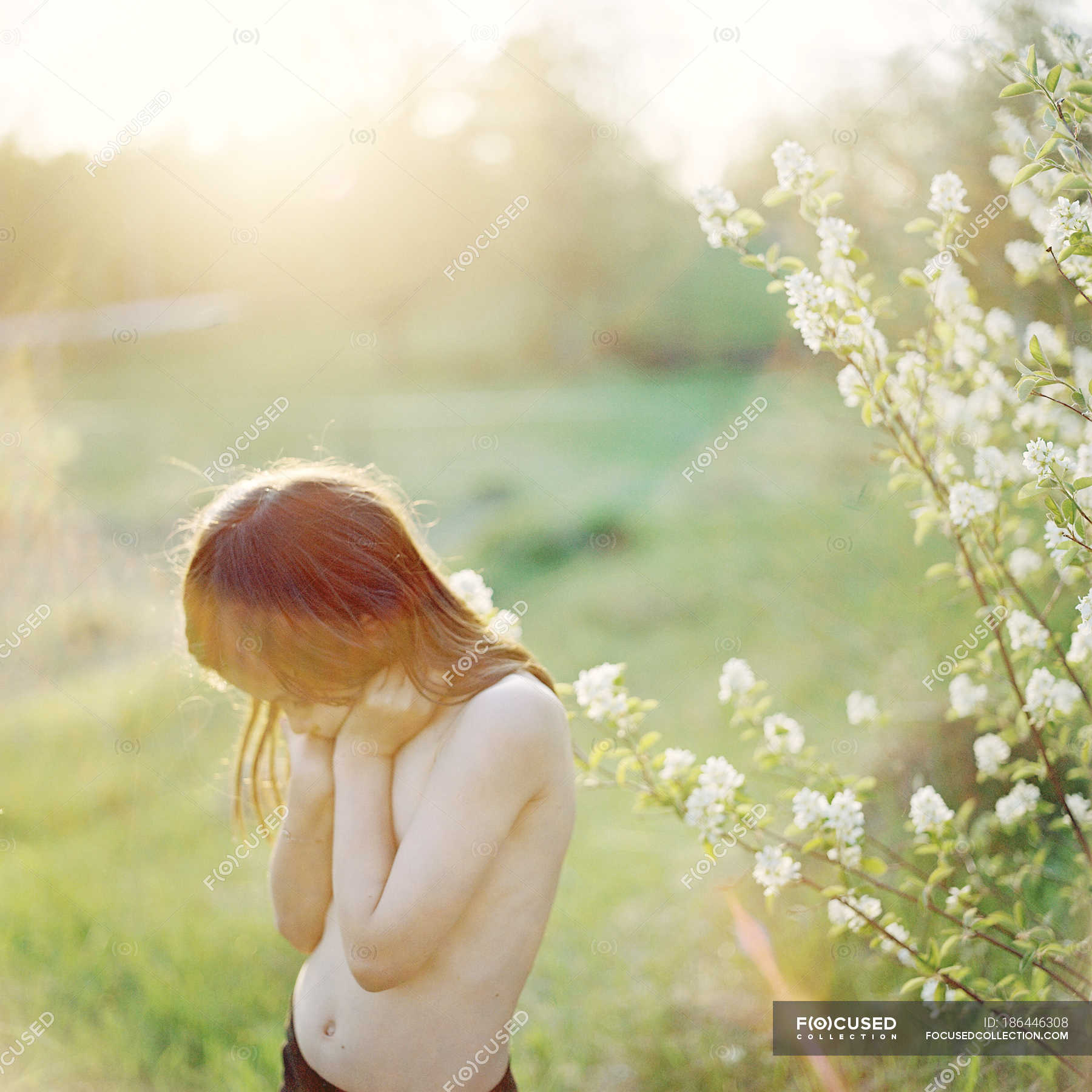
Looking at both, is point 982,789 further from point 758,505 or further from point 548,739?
point 758,505

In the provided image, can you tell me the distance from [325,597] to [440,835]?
0.27 m

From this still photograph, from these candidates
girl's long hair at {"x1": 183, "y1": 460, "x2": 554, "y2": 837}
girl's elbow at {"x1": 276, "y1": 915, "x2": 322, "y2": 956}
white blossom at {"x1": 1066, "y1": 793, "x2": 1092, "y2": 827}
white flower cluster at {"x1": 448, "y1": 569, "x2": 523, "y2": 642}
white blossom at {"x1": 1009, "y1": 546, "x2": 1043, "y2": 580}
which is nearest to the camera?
girl's long hair at {"x1": 183, "y1": 460, "x2": 554, "y2": 837}

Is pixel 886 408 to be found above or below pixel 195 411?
above

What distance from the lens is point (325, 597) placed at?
3.03 ft

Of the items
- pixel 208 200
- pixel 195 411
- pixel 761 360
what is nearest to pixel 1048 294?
pixel 208 200

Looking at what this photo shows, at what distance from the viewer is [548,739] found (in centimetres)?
92

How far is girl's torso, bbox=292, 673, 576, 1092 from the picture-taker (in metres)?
0.95

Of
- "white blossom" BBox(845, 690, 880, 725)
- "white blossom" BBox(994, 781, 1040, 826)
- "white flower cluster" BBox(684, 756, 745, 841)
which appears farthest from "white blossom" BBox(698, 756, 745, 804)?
"white blossom" BBox(994, 781, 1040, 826)

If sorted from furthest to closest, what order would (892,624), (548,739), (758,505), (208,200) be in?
(758,505) < (892,624) < (208,200) < (548,739)

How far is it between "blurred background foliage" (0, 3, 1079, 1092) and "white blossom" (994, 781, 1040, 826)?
47 cm

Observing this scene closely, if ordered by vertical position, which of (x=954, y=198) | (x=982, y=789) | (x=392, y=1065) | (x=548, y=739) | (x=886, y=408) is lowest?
(x=982, y=789)

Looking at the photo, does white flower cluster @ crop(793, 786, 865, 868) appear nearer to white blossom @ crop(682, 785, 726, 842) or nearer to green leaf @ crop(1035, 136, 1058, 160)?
white blossom @ crop(682, 785, 726, 842)

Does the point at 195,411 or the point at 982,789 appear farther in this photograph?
the point at 195,411

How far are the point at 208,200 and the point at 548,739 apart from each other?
2.41 meters
